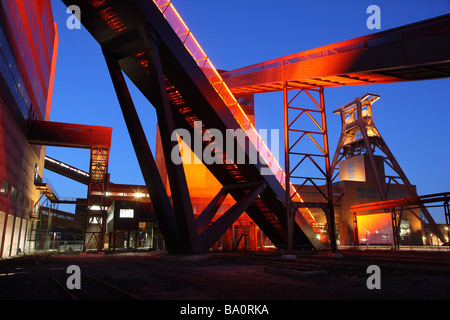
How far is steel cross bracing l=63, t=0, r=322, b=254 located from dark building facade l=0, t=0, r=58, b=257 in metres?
13.4

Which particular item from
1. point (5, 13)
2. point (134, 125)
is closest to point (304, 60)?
point (134, 125)

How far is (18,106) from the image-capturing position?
30.7m

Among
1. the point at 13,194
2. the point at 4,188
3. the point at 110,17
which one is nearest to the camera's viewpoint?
the point at 110,17

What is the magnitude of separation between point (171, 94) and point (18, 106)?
20.9 metres

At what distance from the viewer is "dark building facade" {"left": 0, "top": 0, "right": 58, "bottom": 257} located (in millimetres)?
25328

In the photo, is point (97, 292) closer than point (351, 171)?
Yes

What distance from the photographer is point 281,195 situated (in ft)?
71.1

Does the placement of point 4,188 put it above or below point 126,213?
above

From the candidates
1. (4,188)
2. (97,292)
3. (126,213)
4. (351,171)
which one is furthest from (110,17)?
(351,171)

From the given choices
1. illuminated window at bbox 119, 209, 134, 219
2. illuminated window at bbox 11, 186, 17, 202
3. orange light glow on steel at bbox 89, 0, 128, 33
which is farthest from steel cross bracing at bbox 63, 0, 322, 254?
illuminated window at bbox 119, 209, 134, 219

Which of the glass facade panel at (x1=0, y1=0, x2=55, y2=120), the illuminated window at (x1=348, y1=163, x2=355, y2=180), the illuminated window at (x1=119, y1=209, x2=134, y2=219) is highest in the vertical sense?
the glass facade panel at (x1=0, y1=0, x2=55, y2=120)

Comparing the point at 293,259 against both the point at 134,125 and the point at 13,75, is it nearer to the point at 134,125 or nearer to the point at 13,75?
the point at 134,125

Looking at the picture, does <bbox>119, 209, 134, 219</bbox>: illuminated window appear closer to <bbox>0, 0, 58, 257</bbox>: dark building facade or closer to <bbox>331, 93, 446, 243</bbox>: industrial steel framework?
<bbox>0, 0, 58, 257</bbox>: dark building facade

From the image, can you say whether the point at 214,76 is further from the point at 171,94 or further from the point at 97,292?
the point at 97,292
